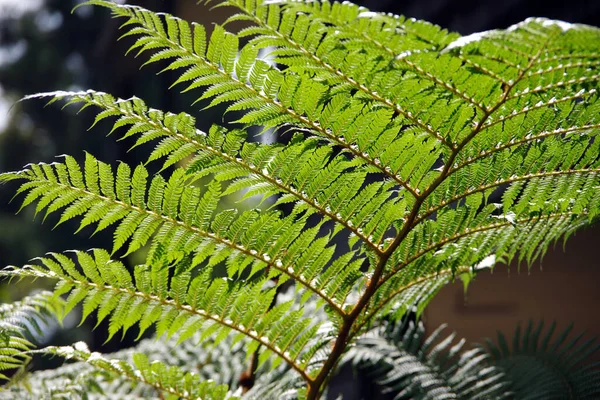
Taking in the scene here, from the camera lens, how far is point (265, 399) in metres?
1.17

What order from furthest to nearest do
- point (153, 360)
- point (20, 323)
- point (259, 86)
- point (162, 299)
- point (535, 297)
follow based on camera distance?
point (535, 297) < point (153, 360) < point (20, 323) < point (162, 299) < point (259, 86)

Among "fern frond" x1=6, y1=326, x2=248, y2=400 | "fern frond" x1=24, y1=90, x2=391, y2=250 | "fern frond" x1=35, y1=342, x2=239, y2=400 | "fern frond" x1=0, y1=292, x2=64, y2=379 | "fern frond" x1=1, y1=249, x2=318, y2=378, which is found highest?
"fern frond" x1=24, y1=90, x2=391, y2=250

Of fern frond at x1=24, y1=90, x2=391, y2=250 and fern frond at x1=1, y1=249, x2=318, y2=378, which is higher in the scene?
fern frond at x1=24, y1=90, x2=391, y2=250

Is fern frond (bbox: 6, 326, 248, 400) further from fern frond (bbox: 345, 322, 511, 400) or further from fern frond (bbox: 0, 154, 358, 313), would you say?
fern frond (bbox: 0, 154, 358, 313)

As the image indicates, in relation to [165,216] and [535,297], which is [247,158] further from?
[535,297]

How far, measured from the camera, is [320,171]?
0.80m

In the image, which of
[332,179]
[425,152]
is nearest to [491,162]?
[425,152]

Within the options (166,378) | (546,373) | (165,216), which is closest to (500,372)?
(546,373)

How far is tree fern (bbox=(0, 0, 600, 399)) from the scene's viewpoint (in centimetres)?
69

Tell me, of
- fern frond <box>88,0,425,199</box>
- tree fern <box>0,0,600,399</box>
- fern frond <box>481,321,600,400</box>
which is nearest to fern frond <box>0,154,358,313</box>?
tree fern <box>0,0,600,399</box>

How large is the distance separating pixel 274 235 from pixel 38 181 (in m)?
0.32

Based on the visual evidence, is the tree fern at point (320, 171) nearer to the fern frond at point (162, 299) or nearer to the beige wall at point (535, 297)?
the fern frond at point (162, 299)

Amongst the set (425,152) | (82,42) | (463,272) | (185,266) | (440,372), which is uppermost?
(425,152)

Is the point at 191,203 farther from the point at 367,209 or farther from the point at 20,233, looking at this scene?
the point at 20,233
